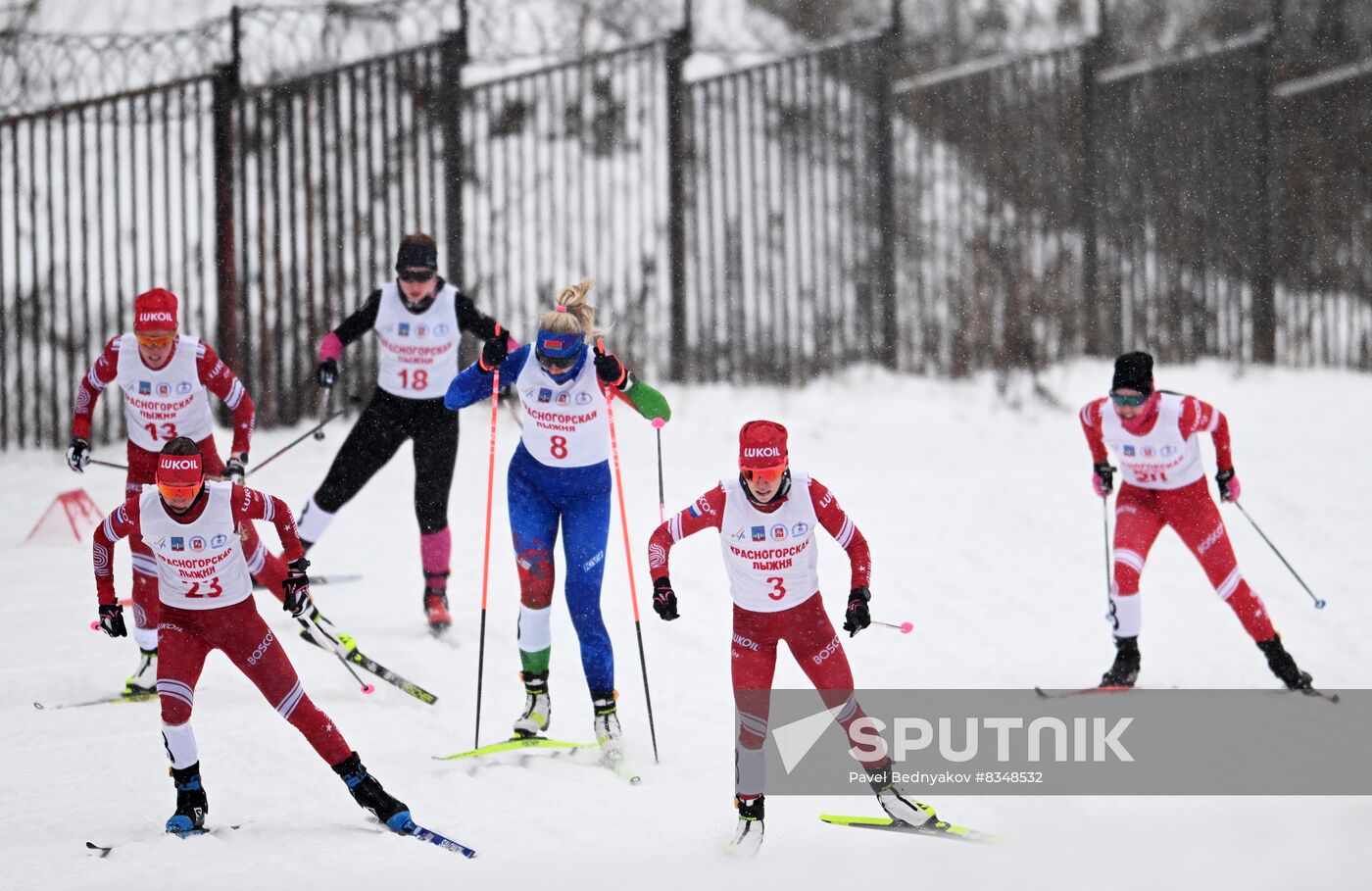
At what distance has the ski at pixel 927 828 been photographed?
217 inches

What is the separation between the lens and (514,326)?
513 inches

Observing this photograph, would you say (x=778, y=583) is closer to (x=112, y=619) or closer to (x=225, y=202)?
(x=112, y=619)

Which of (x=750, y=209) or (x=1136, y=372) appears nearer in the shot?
(x=1136, y=372)

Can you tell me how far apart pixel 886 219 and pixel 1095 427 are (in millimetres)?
6164

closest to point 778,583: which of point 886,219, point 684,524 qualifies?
point 684,524

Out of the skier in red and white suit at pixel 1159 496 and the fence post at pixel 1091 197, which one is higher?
the fence post at pixel 1091 197

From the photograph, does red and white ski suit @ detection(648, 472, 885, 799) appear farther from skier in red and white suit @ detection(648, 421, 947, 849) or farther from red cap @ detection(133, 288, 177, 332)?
red cap @ detection(133, 288, 177, 332)

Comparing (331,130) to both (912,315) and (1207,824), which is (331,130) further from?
(1207,824)

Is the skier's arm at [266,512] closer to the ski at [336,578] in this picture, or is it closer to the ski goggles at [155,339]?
the ski goggles at [155,339]

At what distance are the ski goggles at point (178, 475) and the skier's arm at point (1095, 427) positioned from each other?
4.77 metres

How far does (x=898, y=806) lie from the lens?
5656 millimetres

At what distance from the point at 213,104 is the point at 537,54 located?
2839mm

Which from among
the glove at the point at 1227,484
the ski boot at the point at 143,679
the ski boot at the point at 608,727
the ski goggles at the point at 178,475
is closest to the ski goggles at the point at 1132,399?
the glove at the point at 1227,484

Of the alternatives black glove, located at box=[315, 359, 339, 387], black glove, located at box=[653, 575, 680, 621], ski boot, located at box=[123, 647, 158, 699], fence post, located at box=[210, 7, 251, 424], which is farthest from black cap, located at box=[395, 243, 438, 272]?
fence post, located at box=[210, 7, 251, 424]
